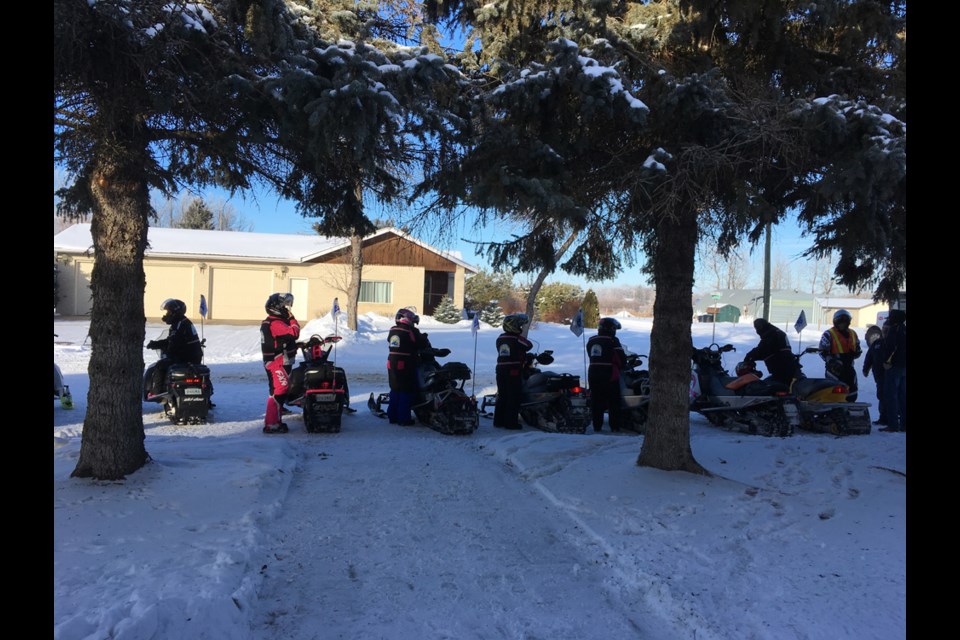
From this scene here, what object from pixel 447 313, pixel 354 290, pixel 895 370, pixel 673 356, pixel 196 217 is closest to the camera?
pixel 673 356

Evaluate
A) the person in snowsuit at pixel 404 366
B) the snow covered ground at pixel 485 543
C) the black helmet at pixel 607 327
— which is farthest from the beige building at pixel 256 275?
the snow covered ground at pixel 485 543

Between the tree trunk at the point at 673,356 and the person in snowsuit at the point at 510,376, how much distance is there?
13.3ft

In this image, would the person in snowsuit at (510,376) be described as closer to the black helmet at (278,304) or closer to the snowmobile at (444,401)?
the snowmobile at (444,401)

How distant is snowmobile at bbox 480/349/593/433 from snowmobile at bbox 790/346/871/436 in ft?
11.5

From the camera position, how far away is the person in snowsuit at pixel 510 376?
10578 mm

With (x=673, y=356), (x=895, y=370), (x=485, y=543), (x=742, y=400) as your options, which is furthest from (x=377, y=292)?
(x=485, y=543)

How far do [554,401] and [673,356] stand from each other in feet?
14.2

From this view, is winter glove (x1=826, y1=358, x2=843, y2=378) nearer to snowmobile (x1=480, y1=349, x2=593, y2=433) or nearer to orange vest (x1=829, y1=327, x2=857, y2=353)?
orange vest (x1=829, y1=327, x2=857, y2=353)

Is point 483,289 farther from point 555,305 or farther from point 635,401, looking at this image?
point 635,401

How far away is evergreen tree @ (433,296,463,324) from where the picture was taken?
109 feet

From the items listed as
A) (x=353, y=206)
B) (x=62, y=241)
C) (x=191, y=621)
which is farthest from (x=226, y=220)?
(x=191, y=621)

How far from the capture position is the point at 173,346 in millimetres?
10500

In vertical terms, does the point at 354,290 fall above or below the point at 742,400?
above

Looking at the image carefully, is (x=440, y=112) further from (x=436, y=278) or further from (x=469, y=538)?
(x=436, y=278)
